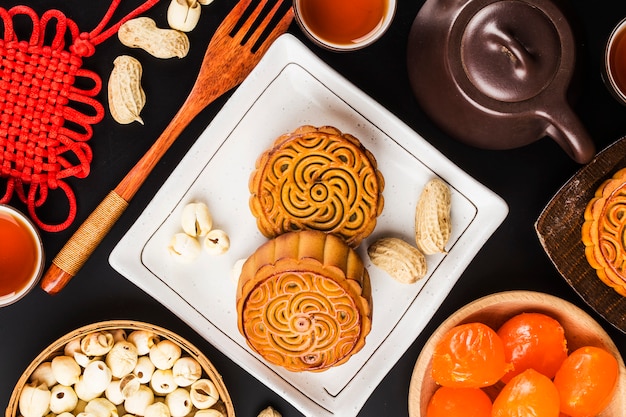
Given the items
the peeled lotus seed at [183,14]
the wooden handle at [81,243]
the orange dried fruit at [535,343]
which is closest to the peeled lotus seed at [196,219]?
the wooden handle at [81,243]

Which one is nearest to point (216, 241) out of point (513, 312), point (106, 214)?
point (106, 214)

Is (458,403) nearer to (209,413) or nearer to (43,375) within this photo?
(209,413)

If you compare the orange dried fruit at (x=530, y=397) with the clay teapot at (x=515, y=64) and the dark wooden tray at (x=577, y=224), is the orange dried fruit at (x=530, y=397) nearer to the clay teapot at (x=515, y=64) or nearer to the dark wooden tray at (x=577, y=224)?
the dark wooden tray at (x=577, y=224)

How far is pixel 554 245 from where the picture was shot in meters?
1.29

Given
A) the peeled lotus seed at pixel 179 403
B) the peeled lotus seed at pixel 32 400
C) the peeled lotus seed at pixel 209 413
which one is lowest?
the peeled lotus seed at pixel 32 400

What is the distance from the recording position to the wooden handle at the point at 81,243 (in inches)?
51.2

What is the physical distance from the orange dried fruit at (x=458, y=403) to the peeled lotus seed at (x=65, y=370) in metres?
0.64

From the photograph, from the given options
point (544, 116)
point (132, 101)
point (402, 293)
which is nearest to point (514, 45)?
point (544, 116)

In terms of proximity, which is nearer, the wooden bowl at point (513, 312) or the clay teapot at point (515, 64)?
the clay teapot at point (515, 64)

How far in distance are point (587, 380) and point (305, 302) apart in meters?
0.50

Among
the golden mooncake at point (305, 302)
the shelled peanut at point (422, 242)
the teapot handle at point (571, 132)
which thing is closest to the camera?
the teapot handle at point (571, 132)

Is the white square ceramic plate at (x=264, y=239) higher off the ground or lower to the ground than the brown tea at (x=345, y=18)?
lower

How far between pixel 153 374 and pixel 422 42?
30.1 inches

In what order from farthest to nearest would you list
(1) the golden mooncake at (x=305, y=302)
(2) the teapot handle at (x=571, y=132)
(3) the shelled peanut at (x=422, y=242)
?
(3) the shelled peanut at (x=422, y=242) < (1) the golden mooncake at (x=305, y=302) < (2) the teapot handle at (x=571, y=132)
